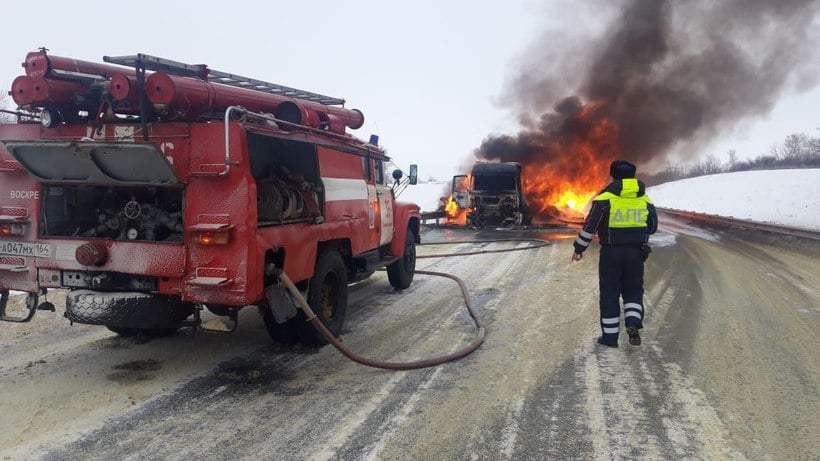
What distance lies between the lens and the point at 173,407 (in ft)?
12.6

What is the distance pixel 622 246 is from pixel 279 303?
333cm

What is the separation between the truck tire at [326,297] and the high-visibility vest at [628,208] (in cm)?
282

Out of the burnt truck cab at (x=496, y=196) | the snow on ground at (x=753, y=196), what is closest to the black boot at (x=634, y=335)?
the burnt truck cab at (x=496, y=196)

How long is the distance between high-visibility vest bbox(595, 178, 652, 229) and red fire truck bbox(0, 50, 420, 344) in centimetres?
286

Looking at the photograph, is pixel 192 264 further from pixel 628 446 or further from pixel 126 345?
pixel 628 446

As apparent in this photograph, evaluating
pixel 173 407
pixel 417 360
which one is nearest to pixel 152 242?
pixel 173 407

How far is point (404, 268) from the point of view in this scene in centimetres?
833

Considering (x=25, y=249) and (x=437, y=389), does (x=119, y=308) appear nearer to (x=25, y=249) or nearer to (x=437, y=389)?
(x=25, y=249)

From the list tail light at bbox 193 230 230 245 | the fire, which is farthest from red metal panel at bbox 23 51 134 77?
the fire

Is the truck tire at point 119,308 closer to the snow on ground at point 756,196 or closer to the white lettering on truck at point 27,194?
the white lettering on truck at point 27,194

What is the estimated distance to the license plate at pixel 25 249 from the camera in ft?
14.9

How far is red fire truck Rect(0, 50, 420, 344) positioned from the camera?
161 inches

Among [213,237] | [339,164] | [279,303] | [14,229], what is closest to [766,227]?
Result: [339,164]

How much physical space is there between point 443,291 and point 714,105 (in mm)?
20977
